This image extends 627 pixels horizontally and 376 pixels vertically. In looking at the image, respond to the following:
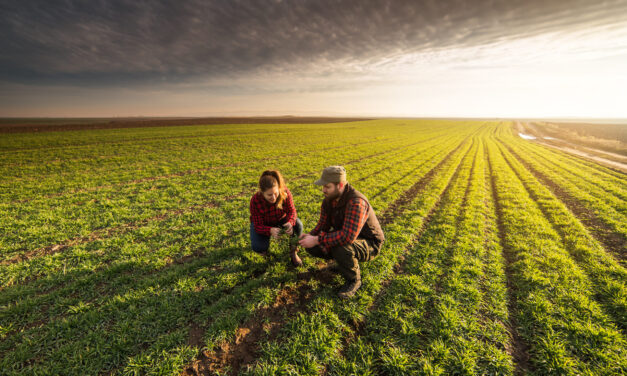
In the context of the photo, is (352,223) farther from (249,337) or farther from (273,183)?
(249,337)

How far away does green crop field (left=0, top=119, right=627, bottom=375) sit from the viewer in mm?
3508

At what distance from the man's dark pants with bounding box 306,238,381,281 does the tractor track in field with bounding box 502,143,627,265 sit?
7.54m

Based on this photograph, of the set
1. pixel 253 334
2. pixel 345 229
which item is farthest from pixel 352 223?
pixel 253 334

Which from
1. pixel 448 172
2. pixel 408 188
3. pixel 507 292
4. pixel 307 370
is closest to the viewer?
pixel 307 370

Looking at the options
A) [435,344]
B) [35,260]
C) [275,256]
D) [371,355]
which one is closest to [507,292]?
[435,344]

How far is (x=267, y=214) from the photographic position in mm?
5309

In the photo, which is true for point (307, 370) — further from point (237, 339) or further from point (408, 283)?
point (408, 283)

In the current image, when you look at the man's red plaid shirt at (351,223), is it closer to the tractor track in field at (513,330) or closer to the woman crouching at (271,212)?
the woman crouching at (271,212)

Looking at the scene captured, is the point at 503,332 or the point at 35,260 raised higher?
the point at 35,260

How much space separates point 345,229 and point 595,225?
10.9 meters

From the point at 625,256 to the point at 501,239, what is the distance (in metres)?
2.96

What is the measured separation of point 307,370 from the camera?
3359 mm

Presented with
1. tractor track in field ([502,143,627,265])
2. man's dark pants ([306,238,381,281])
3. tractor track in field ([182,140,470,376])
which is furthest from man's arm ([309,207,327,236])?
tractor track in field ([502,143,627,265])

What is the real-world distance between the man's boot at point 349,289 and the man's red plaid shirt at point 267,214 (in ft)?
6.28
